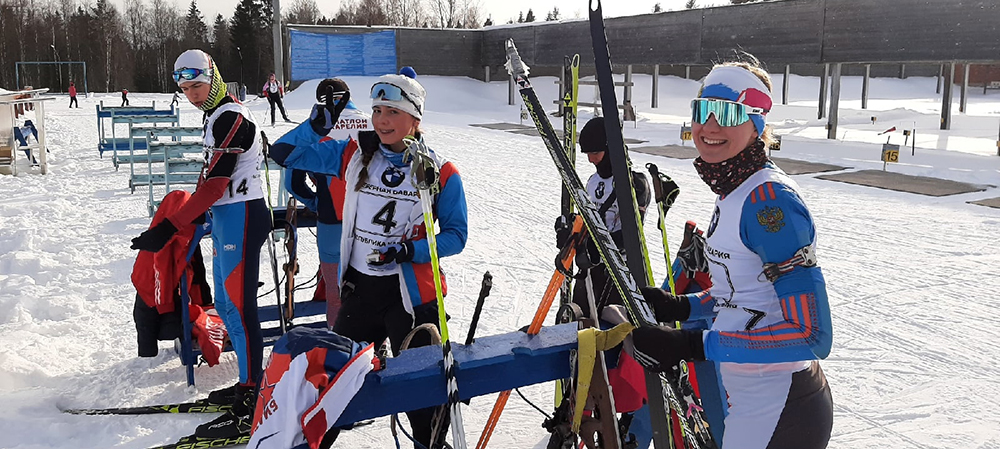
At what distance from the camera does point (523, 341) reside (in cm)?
248

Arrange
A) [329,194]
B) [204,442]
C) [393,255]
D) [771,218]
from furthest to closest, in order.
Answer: [329,194] < [204,442] < [393,255] < [771,218]

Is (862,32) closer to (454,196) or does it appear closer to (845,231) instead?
(845,231)

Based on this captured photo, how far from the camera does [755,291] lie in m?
1.90

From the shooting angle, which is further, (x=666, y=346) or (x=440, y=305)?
(x=440, y=305)

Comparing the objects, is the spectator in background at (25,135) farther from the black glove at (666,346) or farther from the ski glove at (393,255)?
the black glove at (666,346)

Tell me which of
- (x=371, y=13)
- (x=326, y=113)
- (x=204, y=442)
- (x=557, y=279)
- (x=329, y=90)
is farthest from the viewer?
(x=371, y=13)

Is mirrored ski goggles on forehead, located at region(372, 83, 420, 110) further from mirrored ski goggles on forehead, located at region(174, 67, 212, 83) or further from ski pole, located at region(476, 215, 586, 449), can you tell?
mirrored ski goggles on forehead, located at region(174, 67, 212, 83)

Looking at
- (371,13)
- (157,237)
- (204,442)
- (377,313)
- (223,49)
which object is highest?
(371,13)

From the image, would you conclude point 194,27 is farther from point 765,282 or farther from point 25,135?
point 765,282

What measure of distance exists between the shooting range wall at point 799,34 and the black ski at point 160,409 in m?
18.8

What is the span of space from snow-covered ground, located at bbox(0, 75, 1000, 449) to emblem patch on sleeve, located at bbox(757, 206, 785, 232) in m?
2.35

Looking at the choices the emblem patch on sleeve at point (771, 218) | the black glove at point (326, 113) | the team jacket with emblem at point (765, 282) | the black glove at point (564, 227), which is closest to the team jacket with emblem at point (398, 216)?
the black glove at point (326, 113)

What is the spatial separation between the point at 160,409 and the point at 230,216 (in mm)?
1169

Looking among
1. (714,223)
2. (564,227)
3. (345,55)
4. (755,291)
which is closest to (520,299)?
(564,227)
